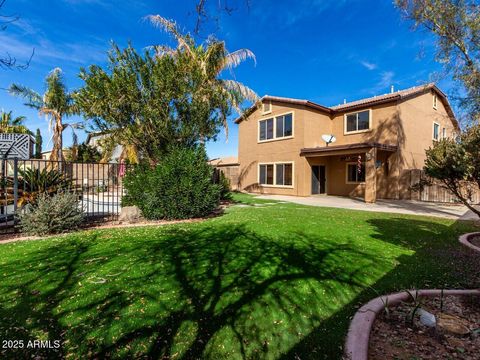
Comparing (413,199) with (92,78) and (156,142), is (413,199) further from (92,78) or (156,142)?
(92,78)

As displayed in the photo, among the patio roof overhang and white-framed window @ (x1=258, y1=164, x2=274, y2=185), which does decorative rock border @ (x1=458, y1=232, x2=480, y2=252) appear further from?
white-framed window @ (x1=258, y1=164, x2=274, y2=185)

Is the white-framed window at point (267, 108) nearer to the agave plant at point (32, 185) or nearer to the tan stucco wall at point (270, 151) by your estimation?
the tan stucco wall at point (270, 151)

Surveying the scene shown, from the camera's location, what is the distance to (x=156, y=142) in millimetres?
11539

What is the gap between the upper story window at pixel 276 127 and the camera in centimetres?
2093

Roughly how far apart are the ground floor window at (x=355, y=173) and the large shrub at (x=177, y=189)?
1299 centimetres

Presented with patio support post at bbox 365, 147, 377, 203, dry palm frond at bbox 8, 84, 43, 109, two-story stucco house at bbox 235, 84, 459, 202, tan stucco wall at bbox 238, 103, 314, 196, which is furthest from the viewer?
dry palm frond at bbox 8, 84, 43, 109

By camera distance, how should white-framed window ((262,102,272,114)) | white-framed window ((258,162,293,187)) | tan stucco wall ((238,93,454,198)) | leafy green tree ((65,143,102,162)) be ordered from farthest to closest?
1. leafy green tree ((65,143,102,162))
2. white-framed window ((262,102,272,114))
3. white-framed window ((258,162,293,187))
4. tan stucco wall ((238,93,454,198))

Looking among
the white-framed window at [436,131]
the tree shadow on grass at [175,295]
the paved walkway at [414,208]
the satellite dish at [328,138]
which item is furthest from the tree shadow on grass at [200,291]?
the white-framed window at [436,131]

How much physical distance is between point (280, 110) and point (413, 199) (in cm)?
1170

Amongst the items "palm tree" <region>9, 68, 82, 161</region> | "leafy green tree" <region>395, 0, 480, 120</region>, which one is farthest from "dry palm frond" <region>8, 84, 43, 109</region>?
"leafy green tree" <region>395, 0, 480, 120</region>

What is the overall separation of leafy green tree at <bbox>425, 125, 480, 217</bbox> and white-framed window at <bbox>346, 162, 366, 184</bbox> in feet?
42.1

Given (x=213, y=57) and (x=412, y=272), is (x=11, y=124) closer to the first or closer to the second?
(x=213, y=57)

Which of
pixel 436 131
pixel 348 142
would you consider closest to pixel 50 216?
pixel 348 142

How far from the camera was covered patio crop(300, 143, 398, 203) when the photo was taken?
619 inches
